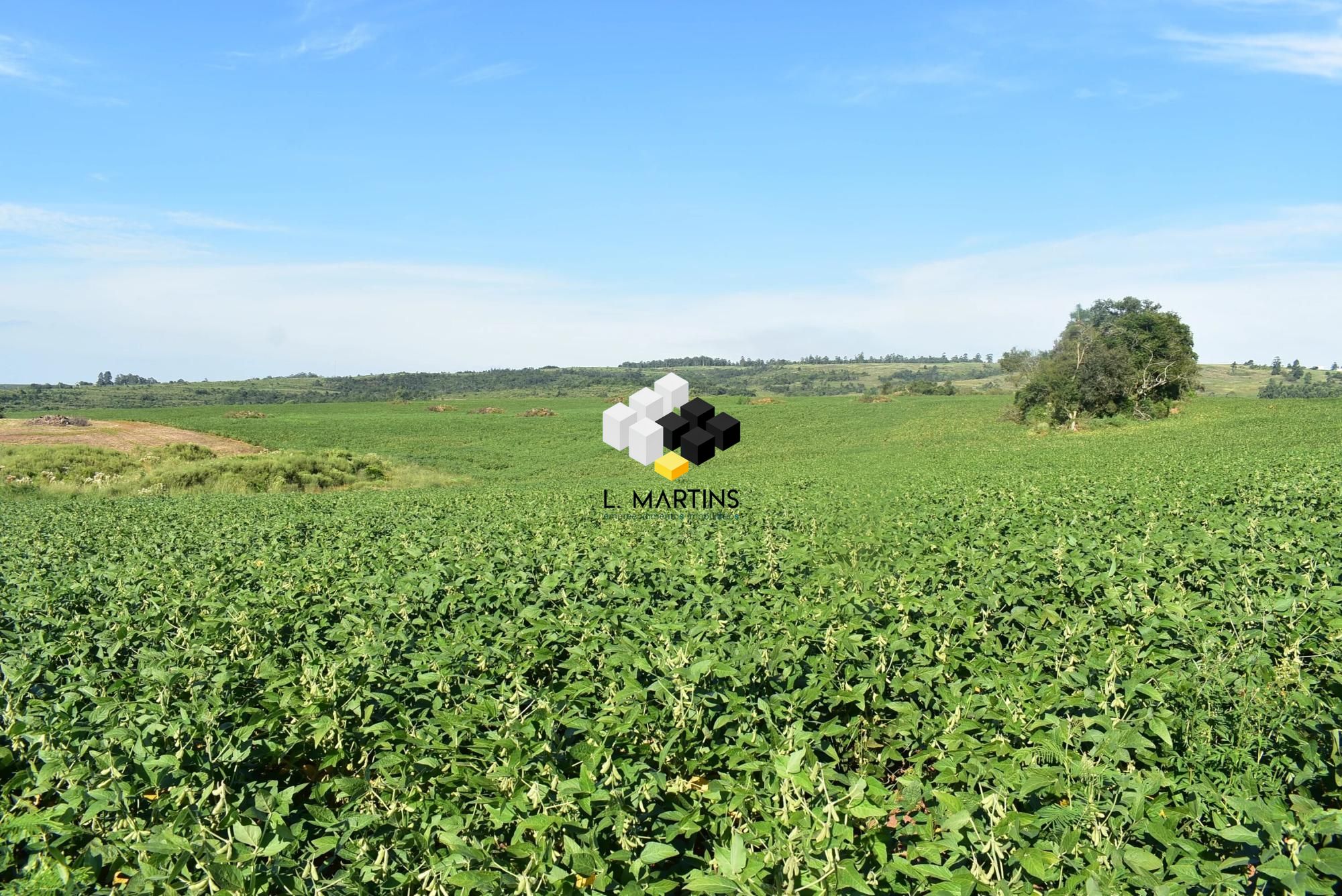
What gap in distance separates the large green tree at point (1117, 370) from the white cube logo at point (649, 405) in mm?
44303

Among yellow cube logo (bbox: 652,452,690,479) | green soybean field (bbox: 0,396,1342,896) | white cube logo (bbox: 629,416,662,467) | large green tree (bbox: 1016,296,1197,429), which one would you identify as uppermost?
large green tree (bbox: 1016,296,1197,429)

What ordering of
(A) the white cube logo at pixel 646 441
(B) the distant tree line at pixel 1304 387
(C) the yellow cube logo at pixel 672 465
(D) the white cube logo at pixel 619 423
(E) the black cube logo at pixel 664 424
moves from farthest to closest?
1. (B) the distant tree line at pixel 1304 387
2. (C) the yellow cube logo at pixel 672 465
3. (D) the white cube logo at pixel 619 423
4. (A) the white cube logo at pixel 646 441
5. (E) the black cube logo at pixel 664 424

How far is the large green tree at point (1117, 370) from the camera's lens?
55.9m

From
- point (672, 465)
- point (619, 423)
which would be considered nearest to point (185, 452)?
point (672, 465)

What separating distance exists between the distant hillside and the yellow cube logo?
47.0 metres

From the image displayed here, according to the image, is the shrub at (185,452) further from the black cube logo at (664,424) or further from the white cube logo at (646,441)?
the white cube logo at (646,441)

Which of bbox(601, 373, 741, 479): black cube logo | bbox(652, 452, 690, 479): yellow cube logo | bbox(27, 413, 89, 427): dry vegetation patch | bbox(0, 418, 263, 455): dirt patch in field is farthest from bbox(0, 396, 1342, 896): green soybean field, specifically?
bbox(27, 413, 89, 427): dry vegetation patch

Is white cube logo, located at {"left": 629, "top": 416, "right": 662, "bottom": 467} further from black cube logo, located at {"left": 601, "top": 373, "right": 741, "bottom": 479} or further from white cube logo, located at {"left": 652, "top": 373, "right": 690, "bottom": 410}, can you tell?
white cube logo, located at {"left": 652, "top": 373, "right": 690, "bottom": 410}

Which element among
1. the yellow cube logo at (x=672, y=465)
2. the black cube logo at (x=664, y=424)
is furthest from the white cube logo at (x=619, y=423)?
the yellow cube logo at (x=672, y=465)

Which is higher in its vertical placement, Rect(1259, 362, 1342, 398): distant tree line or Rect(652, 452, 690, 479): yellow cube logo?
Rect(1259, 362, 1342, 398): distant tree line

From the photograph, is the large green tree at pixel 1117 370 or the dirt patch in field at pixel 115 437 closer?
the dirt patch in field at pixel 115 437

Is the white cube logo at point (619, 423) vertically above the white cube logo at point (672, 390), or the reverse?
the white cube logo at point (672, 390)

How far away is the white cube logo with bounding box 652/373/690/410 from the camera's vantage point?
74.3 ft

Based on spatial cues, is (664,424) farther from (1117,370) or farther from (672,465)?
(1117,370)
